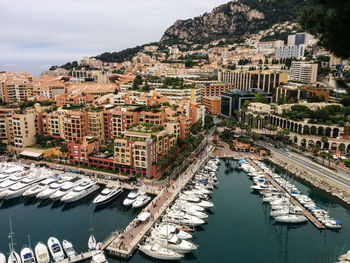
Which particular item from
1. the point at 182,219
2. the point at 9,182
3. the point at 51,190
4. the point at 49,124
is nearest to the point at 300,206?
the point at 182,219

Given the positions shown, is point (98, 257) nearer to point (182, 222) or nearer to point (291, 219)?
point (182, 222)

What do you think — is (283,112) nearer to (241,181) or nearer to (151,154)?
(241,181)

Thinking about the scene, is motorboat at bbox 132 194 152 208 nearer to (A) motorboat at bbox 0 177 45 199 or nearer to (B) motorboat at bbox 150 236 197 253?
(B) motorboat at bbox 150 236 197 253

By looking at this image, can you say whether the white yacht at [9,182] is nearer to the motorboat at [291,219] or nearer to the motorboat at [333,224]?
the motorboat at [291,219]

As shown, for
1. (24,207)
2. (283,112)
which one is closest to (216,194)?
(24,207)

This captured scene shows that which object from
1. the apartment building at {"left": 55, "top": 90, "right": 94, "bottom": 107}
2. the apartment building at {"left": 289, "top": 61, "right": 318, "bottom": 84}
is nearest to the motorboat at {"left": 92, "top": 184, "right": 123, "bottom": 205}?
the apartment building at {"left": 55, "top": 90, "right": 94, "bottom": 107}
